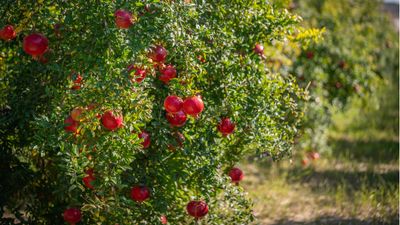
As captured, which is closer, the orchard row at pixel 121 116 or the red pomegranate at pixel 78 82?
the orchard row at pixel 121 116

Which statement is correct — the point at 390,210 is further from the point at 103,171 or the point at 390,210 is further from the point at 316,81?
the point at 103,171

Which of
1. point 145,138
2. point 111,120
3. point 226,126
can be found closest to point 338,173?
point 226,126

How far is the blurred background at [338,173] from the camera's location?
5.06 m

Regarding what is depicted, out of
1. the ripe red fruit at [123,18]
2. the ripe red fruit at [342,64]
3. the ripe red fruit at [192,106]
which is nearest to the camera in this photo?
the ripe red fruit at [123,18]

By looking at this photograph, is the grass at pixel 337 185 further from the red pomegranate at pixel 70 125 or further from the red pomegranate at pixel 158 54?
the red pomegranate at pixel 70 125

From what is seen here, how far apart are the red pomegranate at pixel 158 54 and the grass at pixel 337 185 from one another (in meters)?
2.08

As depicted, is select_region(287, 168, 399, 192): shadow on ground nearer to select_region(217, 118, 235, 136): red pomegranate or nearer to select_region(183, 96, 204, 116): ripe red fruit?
select_region(217, 118, 235, 136): red pomegranate

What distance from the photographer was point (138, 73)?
2992mm

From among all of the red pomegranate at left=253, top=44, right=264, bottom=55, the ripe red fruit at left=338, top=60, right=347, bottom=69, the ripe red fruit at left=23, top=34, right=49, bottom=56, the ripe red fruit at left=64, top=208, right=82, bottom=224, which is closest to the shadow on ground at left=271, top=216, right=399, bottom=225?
the red pomegranate at left=253, top=44, right=264, bottom=55

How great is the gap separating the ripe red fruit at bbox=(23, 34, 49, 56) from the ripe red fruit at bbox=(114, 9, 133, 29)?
1.68 feet

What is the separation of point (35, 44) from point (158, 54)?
0.65 meters

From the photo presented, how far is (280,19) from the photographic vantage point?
372 cm

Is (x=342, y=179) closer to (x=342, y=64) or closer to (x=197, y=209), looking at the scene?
(x=342, y=64)

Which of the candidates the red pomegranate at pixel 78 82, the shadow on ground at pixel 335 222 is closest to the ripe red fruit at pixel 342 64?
the shadow on ground at pixel 335 222
